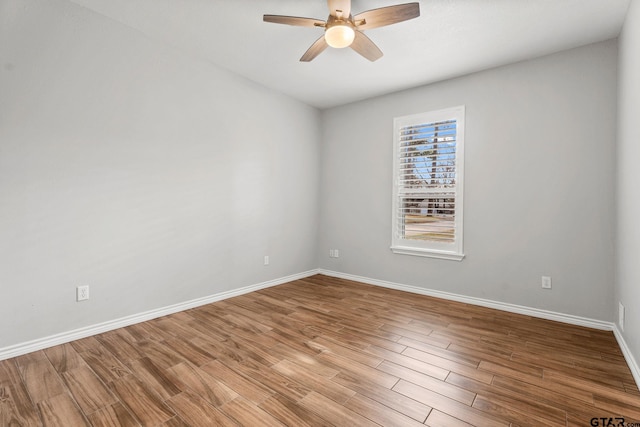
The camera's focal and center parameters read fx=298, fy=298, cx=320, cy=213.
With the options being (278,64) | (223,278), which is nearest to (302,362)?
(223,278)

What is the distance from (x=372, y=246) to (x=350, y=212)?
2.00 feet

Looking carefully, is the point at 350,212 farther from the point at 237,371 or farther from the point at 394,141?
the point at 237,371

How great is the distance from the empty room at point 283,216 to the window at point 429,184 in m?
0.03

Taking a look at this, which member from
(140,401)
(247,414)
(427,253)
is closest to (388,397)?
(247,414)

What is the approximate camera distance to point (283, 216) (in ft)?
13.9

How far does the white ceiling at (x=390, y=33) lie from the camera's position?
7.52ft

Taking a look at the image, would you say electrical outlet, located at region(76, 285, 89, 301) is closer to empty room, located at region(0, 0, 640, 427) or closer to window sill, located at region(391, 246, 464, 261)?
empty room, located at region(0, 0, 640, 427)

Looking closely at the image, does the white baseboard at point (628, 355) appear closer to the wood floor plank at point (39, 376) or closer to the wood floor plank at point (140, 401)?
the wood floor plank at point (140, 401)

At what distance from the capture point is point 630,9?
85.6 inches

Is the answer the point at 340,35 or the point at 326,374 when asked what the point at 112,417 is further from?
the point at 340,35

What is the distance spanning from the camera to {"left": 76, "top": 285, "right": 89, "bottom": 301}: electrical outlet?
2406 millimetres

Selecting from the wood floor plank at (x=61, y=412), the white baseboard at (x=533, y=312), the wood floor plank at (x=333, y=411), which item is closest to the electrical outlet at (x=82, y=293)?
the wood floor plank at (x=61, y=412)

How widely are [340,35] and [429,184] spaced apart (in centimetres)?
221

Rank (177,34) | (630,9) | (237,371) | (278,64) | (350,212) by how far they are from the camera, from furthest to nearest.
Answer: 1. (350,212)
2. (278,64)
3. (177,34)
4. (630,9)
5. (237,371)
